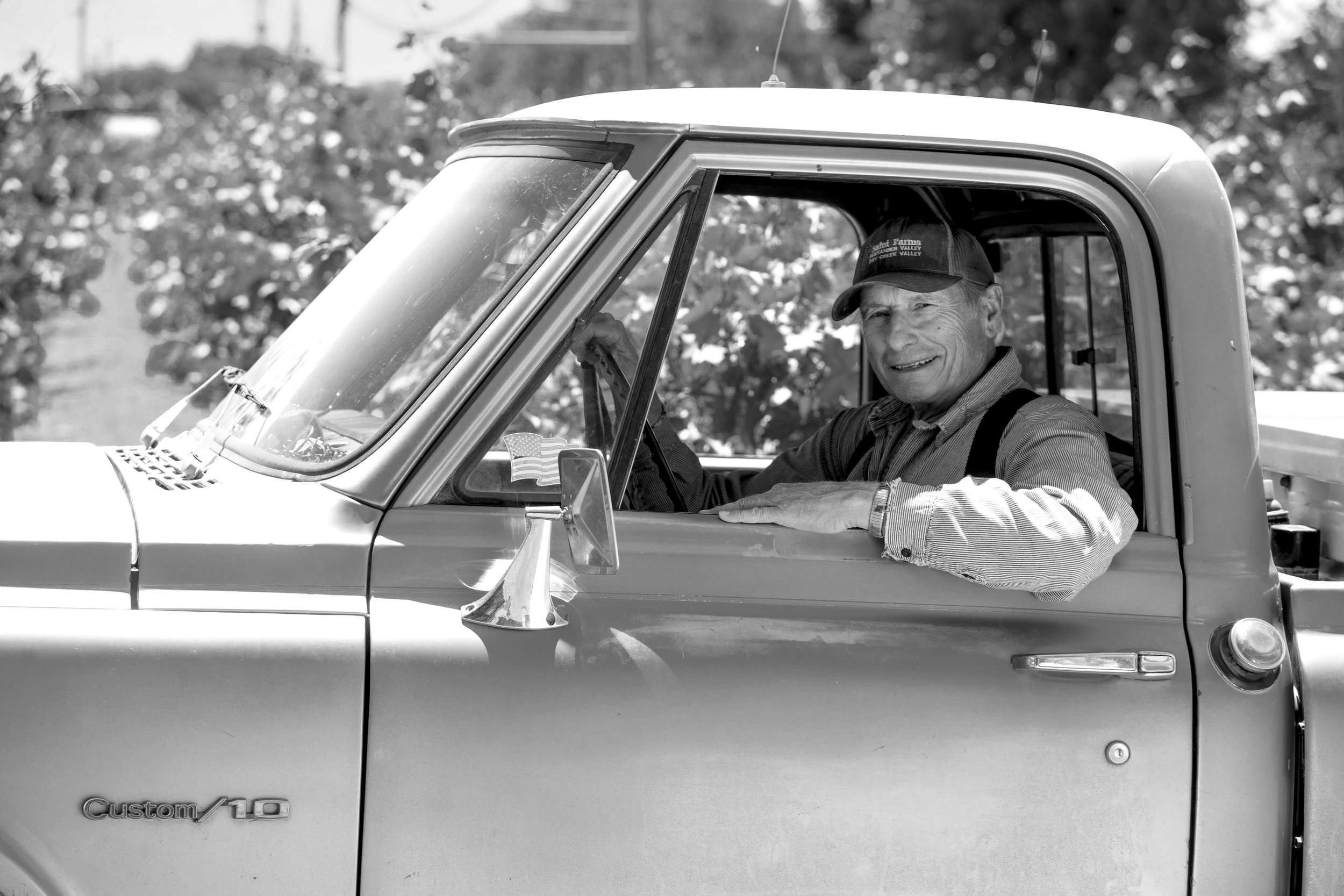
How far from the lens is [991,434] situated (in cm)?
254

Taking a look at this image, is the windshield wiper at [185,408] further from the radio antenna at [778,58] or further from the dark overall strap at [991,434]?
the dark overall strap at [991,434]

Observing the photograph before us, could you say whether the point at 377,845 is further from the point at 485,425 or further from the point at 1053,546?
the point at 1053,546

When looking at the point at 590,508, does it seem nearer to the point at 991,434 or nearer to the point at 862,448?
the point at 991,434

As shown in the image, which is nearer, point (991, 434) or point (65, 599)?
point (65, 599)

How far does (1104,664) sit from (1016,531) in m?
0.23

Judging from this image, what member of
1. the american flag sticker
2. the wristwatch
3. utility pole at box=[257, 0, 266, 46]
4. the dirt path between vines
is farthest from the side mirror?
utility pole at box=[257, 0, 266, 46]

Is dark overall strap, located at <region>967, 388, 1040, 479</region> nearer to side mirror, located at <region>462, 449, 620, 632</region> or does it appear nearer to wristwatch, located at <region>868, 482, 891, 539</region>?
wristwatch, located at <region>868, 482, 891, 539</region>

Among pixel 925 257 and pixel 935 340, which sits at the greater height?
pixel 925 257

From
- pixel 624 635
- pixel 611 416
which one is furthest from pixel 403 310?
pixel 624 635

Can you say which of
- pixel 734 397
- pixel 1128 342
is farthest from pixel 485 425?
pixel 734 397

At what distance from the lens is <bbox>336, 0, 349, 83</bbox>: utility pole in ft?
20.0

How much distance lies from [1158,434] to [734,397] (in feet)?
9.84

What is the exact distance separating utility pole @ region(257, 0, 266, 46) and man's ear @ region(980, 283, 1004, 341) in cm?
786

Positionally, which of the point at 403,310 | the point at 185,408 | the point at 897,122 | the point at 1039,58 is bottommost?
the point at 185,408
